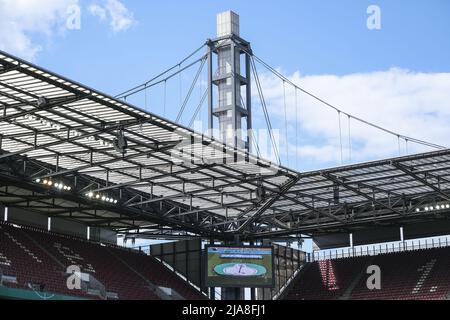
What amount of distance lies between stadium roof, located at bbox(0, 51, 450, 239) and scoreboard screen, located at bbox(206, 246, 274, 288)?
2.34 metres

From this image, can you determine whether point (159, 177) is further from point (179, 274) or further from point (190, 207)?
point (179, 274)

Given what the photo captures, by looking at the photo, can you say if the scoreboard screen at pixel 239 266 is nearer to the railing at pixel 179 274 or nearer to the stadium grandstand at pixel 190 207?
the stadium grandstand at pixel 190 207

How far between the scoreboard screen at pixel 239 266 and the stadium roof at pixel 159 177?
7.69ft

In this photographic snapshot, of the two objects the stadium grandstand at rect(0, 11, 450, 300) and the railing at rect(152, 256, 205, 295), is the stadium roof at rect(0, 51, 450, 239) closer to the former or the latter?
the stadium grandstand at rect(0, 11, 450, 300)

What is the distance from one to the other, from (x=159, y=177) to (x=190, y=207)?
703cm

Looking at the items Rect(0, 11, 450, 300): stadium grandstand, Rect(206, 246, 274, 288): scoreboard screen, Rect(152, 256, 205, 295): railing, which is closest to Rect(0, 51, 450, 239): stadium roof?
Rect(0, 11, 450, 300): stadium grandstand

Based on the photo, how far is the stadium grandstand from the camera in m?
33.5

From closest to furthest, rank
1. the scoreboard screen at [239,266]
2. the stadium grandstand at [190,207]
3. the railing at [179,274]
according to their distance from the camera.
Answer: the stadium grandstand at [190,207]
the scoreboard screen at [239,266]
the railing at [179,274]

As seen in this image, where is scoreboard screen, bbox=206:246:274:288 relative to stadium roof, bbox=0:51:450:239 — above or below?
below

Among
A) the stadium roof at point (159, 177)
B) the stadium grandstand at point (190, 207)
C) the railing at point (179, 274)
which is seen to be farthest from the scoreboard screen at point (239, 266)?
the railing at point (179, 274)

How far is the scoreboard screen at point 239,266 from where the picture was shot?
46.2 metres

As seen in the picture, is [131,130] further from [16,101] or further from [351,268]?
[351,268]

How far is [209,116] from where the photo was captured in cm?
5794
